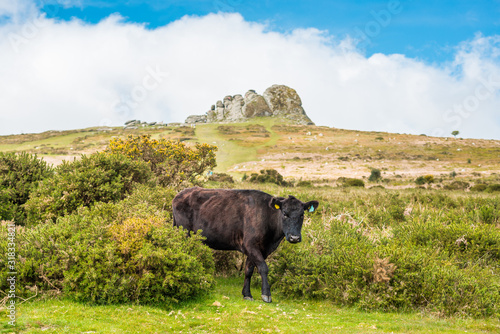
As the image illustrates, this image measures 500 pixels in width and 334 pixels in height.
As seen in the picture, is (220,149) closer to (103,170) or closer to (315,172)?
(315,172)

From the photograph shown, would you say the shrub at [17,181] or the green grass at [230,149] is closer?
the shrub at [17,181]

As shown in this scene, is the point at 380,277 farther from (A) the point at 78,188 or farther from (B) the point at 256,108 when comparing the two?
(B) the point at 256,108

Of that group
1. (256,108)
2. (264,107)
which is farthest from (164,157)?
(264,107)

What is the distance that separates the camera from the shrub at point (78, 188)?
13.0 meters

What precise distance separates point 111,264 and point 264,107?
5894 inches

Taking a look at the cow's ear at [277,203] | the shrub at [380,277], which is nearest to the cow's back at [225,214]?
the cow's ear at [277,203]

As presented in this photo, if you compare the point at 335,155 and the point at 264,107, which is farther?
the point at 264,107

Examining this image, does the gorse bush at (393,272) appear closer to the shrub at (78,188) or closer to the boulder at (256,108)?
the shrub at (78,188)

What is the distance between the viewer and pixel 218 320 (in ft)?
22.2

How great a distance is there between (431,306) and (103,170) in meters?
11.4

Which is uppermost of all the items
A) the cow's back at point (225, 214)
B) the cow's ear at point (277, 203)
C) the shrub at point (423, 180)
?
the cow's ear at point (277, 203)

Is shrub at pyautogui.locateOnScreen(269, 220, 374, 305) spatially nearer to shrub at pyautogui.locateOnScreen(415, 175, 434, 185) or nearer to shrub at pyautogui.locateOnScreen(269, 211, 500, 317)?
shrub at pyautogui.locateOnScreen(269, 211, 500, 317)

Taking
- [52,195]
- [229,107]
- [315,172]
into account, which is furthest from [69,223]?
[229,107]

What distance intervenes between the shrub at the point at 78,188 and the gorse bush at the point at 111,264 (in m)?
4.53
